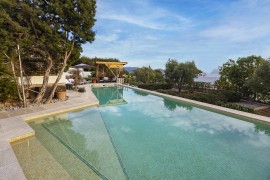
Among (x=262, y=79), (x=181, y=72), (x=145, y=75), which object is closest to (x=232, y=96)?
(x=262, y=79)

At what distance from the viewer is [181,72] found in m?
17.5

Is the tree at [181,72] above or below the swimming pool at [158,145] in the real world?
above

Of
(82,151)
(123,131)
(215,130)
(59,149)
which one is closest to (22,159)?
(59,149)

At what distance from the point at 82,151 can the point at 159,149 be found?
8.01 feet

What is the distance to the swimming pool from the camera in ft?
14.9

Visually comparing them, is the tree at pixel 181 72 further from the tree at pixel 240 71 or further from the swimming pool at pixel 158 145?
the swimming pool at pixel 158 145

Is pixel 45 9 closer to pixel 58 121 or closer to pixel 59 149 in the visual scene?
pixel 58 121

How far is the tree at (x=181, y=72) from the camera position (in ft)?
57.0

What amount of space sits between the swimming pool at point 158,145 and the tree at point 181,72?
7975mm

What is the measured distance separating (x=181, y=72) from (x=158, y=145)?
1247 centimetres

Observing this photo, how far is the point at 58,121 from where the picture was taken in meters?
8.41

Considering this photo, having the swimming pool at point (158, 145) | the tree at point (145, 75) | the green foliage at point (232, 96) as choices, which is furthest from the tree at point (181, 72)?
the swimming pool at point (158, 145)

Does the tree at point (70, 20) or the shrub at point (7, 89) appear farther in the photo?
the shrub at point (7, 89)

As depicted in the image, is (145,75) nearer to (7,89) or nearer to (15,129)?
(7,89)
